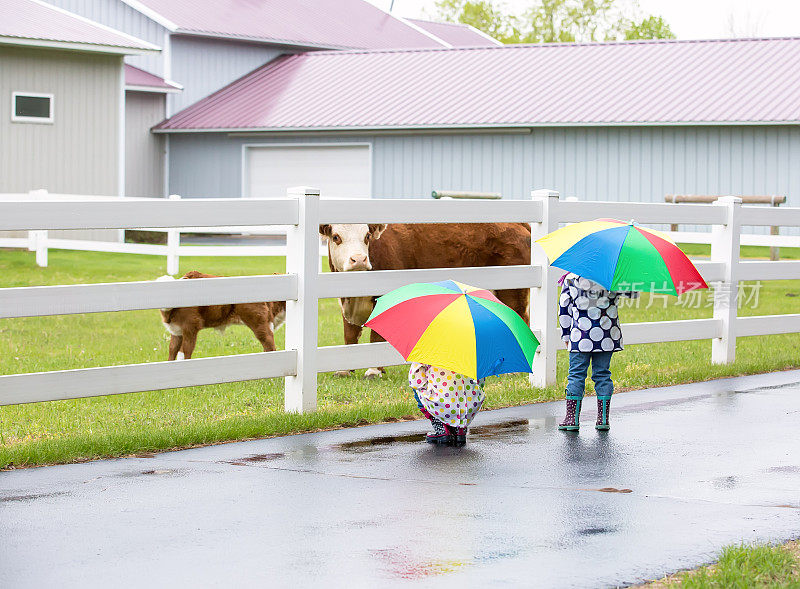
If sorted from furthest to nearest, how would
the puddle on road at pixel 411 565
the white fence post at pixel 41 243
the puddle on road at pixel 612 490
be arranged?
the white fence post at pixel 41 243 < the puddle on road at pixel 612 490 < the puddle on road at pixel 411 565

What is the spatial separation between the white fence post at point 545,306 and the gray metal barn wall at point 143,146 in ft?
84.9

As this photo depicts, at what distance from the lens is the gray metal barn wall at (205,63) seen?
35750mm

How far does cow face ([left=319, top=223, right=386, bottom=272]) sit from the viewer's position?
9.43 meters

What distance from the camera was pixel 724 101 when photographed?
93.9 feet

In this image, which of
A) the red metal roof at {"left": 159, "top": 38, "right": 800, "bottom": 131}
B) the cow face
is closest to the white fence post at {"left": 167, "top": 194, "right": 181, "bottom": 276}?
the cow face

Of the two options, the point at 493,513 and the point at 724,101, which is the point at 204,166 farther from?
the point at 493,513

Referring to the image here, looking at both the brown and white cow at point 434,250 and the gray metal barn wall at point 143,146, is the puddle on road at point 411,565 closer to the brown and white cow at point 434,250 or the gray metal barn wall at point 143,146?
the brown and white cow at point 434,250

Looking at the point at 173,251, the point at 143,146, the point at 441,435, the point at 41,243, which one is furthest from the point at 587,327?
the point at 143,146

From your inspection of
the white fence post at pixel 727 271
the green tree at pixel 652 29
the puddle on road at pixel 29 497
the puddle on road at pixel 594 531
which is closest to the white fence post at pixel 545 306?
the white fence post at pixel 727 271

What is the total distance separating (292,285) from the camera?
820 cm

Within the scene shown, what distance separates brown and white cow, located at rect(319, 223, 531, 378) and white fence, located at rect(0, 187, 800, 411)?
130cm

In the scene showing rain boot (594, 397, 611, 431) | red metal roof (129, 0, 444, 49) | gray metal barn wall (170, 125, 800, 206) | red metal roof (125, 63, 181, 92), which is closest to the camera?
rain boot (594, 397, 611, 431)

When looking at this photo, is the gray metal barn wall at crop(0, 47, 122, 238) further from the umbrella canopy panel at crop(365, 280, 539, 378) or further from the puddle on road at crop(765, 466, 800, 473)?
the puddle on road at crop(765, 466, 800, 473)

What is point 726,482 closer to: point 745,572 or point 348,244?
point 745,572
